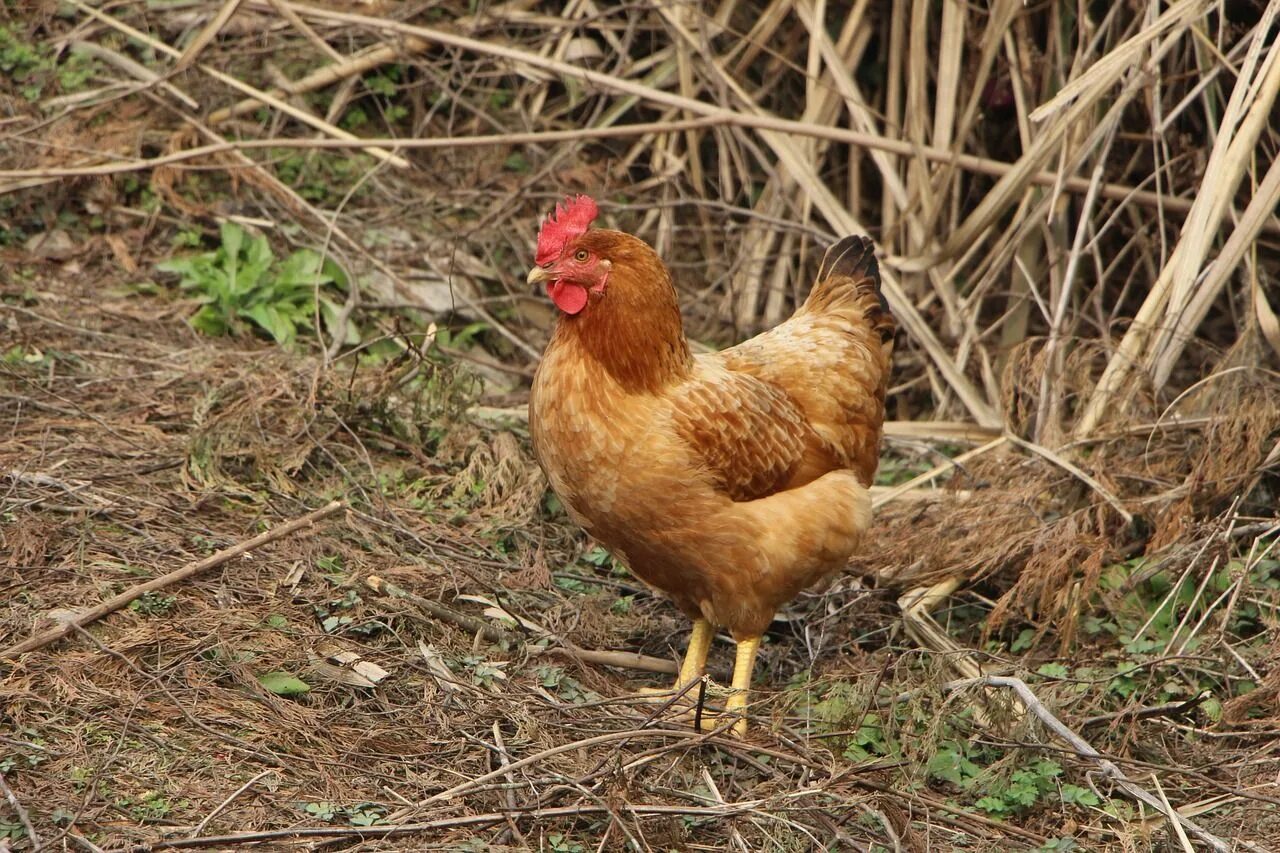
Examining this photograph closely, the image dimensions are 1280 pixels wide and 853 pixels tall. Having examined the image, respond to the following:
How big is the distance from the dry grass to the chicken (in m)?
0.42

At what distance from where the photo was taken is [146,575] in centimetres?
437

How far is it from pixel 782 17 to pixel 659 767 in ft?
14.8

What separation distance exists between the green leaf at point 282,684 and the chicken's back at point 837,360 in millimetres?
1770

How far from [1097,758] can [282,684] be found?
7.90ft

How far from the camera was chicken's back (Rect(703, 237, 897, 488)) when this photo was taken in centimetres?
491

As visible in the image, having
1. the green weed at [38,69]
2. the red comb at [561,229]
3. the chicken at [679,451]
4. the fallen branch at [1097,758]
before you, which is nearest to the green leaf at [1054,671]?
the fallen branch at [1097,758]

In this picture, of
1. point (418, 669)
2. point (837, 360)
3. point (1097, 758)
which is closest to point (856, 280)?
point (837, 360)

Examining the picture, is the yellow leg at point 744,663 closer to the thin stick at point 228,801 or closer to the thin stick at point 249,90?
the thin stick at point 228,801

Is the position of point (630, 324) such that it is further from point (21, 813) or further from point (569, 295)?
point (21, 813)

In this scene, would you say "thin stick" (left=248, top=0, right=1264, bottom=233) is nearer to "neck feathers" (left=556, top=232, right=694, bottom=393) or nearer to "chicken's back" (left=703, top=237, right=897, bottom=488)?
"chicken's back" (left=703, top=237, right=897, bottom=488)

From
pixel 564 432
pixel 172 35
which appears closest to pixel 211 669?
pixel 564 432

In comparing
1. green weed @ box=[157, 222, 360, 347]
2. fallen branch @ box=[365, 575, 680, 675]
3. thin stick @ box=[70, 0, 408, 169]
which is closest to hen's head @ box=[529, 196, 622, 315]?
fallen branch @ box=[365, 575, 680, 675]

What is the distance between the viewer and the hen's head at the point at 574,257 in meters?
4.22

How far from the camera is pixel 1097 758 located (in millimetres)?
3836
